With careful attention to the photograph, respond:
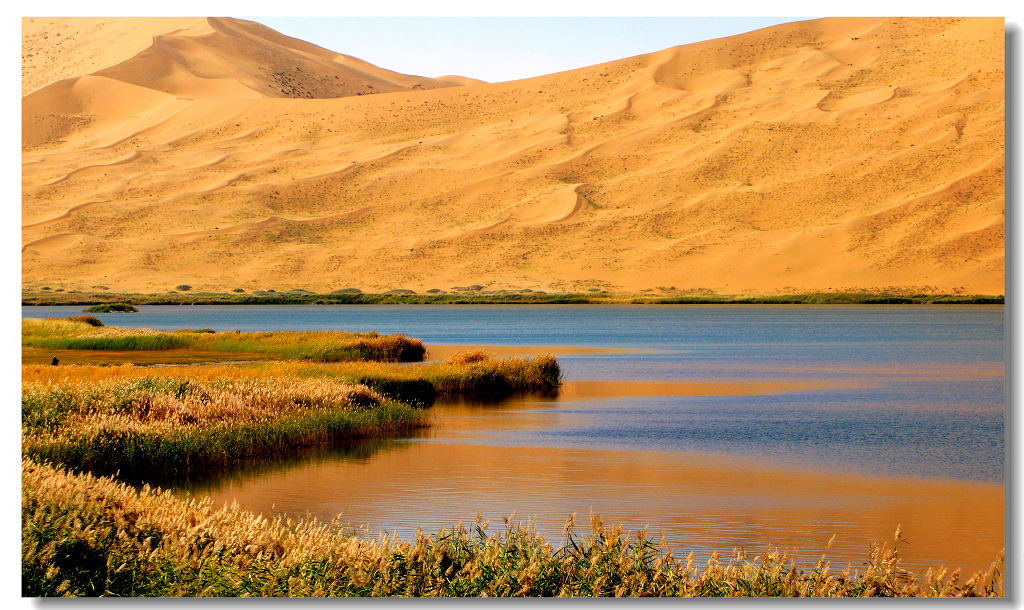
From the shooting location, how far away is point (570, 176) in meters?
154

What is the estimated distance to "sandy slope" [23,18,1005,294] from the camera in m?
127

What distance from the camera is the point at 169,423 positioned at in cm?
2042

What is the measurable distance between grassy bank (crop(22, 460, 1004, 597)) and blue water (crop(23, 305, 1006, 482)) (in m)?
11.8

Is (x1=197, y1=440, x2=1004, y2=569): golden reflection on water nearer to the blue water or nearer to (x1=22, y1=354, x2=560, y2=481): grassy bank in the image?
(x1=22, y1=354, x2=560, y2=481): grassy bank

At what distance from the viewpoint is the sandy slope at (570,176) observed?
126562mm

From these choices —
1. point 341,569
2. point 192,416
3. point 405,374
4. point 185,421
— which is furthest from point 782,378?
point 341,569

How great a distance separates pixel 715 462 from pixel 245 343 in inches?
1244

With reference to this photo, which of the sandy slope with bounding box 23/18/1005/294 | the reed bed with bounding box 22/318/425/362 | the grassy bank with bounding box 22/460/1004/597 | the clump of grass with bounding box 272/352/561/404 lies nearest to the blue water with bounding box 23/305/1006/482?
the clump of grass with bounding box 272/352/561/404

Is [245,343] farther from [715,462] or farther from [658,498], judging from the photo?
[658,498]

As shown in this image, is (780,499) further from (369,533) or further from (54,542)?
(54,542)

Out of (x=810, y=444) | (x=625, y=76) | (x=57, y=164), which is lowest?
(x=810, y=444)

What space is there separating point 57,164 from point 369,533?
507 feet

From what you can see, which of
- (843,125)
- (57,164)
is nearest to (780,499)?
(843,125)

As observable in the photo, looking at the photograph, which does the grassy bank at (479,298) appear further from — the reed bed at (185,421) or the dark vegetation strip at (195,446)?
the dark vegetation strip at (195,446)
